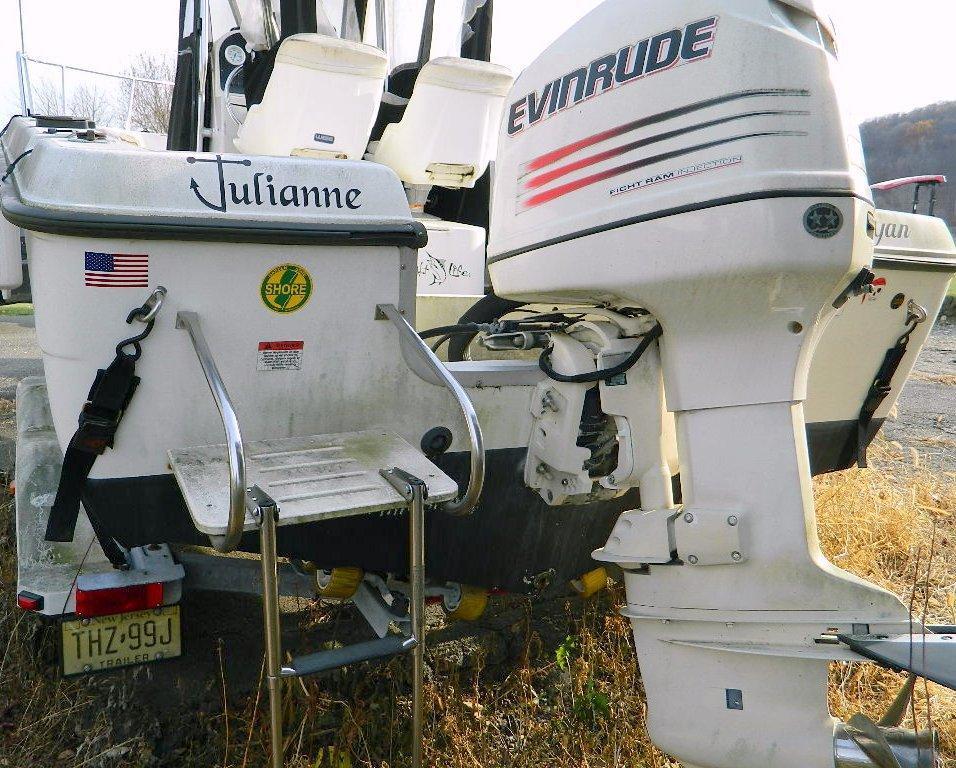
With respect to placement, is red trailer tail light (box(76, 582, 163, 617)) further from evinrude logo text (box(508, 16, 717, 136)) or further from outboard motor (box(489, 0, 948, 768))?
evinrude logo text (box(508, 16, 717, 136))

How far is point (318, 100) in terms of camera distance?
269 cm

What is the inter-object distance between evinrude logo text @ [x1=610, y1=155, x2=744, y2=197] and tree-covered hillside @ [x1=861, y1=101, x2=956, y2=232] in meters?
21.1

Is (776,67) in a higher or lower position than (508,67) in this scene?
lower

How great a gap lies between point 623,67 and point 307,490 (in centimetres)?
99

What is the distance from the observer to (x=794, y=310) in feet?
4.76

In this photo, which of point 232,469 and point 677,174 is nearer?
point 232,469

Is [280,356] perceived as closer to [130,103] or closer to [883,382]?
[883,382]

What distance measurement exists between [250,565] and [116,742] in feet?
1.68

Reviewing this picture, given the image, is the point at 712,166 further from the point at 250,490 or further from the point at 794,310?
the point at 250,490

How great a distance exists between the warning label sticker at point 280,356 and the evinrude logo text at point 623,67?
689mm

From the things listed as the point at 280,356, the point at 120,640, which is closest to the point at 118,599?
the point at 120,640

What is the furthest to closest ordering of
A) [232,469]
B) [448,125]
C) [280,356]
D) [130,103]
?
[130,103] < [448,125] < [280,356] < [232,469]

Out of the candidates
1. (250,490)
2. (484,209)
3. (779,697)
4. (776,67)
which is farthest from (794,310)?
(484,209)

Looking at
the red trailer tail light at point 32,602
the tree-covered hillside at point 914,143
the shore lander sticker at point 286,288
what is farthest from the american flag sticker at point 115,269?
the tree-covered hillside at point 914,143
